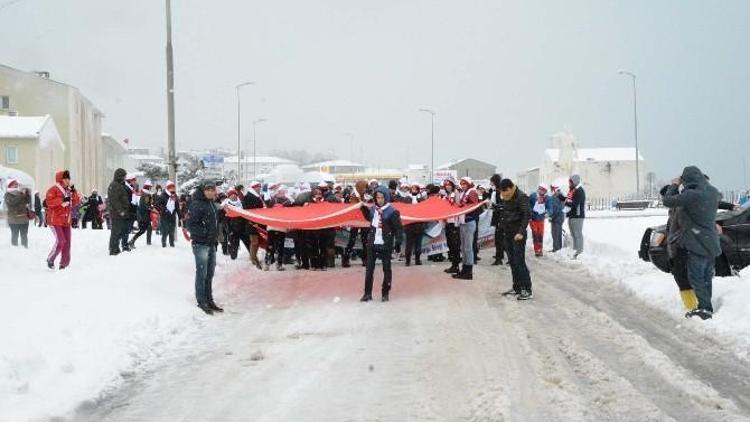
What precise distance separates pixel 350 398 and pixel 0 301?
19.8 feet

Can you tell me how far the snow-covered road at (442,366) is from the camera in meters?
6.56

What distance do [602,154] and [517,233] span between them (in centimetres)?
9683

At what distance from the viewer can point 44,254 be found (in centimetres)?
1802

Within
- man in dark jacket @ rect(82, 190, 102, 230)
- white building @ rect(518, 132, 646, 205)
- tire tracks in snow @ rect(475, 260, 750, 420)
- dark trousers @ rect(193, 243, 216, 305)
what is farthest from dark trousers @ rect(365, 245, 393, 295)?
white building @ rect(518, 132, 646, 205)

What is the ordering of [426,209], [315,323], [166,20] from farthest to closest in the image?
[166,20], [426,209], [315,323]

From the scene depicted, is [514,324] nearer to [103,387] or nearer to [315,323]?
[315,323]

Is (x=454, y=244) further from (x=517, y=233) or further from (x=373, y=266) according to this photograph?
(x=373, y=266)

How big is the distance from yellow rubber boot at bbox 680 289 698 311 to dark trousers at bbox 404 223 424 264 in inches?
311

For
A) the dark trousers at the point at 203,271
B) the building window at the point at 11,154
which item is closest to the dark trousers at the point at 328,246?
the dark trousers at the point at 203,271

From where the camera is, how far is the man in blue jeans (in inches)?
469

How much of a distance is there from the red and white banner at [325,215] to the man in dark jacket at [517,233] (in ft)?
9.30

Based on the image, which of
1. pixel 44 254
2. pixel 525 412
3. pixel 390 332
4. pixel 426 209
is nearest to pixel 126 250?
pixel 44 254

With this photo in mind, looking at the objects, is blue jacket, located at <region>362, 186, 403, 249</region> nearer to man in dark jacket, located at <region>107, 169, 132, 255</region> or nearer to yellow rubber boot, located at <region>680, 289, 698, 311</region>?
yellow rubber boot, located at <region>680, 289, 698, 311</region>

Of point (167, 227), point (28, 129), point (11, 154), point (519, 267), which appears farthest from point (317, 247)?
point (11, 154)
